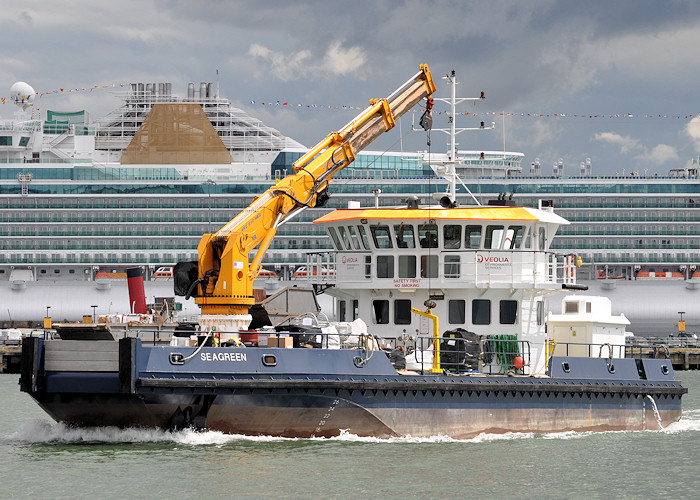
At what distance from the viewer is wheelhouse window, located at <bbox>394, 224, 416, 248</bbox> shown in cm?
3097

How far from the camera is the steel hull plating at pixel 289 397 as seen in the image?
1001 inches

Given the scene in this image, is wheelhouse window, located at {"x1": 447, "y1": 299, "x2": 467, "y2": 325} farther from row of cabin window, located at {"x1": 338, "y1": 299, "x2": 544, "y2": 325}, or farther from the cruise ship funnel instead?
the cruise ship funnel

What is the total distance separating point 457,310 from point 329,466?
Result: 301 inches

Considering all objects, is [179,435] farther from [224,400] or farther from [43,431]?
[43,431]

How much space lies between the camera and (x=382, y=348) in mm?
28641

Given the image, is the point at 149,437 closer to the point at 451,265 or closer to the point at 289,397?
the point at 289,397

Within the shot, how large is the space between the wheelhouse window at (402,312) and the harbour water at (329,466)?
3.79 meters

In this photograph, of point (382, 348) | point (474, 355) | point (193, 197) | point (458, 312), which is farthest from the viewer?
point (193, 197)

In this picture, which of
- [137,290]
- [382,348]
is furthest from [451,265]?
[137,290]

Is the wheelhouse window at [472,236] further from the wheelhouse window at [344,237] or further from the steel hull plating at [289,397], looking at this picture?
the steel hull plating at [289,397]

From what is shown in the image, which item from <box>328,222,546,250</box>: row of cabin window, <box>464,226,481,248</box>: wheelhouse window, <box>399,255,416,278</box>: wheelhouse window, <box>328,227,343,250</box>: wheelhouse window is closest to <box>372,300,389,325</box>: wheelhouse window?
<box>399,255,416,278</box>: wheelhouse window

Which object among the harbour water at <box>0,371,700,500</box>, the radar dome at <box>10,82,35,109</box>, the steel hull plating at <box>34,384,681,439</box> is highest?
the radar dome at <box>10,82,35,109</box>

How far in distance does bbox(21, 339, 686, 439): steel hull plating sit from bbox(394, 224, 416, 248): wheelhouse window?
4093mm

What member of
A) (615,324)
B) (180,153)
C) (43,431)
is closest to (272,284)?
(180,153)
